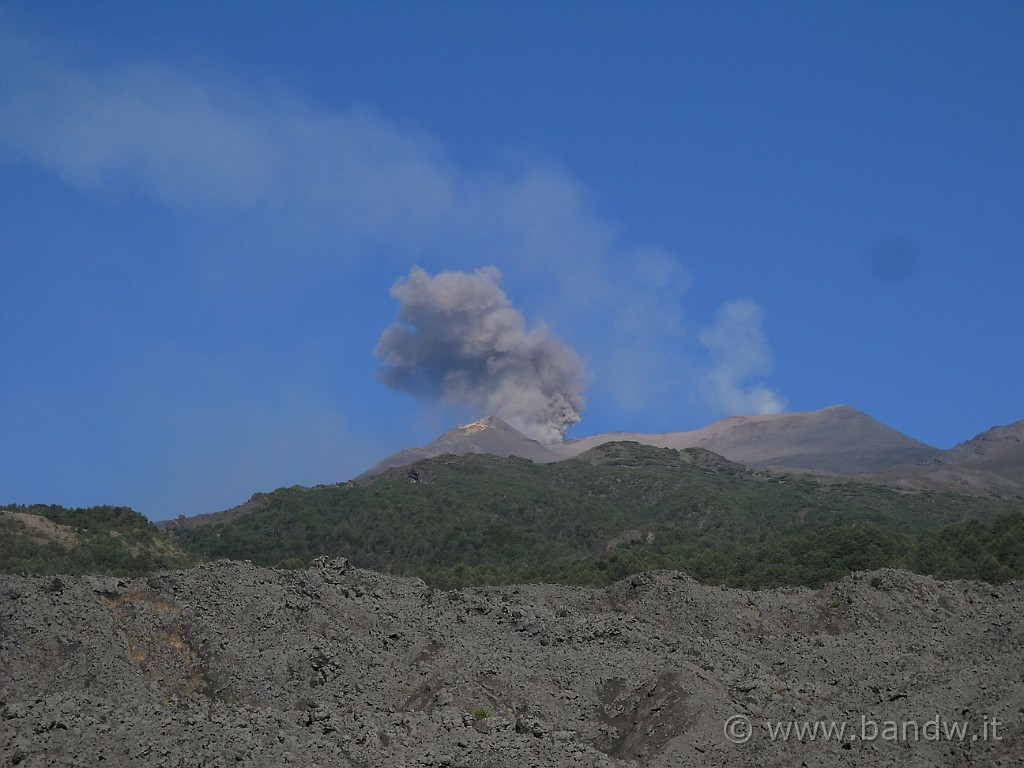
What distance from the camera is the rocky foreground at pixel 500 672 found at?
841 inches

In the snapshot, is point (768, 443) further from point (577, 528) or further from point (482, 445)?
point (577, 528)

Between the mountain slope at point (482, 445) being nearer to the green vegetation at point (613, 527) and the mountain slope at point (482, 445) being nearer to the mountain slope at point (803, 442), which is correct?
the mountain slope at point (803, 442)

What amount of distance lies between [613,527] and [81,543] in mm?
37717

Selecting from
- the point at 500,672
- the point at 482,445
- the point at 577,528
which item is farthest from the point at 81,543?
the point at 482,445

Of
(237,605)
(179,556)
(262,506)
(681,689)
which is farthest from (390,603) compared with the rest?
(262,506)

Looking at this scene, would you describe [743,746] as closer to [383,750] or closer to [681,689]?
[681,689]

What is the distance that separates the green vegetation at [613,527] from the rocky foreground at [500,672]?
12.9 m

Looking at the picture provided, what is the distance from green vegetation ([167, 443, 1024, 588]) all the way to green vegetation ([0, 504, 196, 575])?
738cm

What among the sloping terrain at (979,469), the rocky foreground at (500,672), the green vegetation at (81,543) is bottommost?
the rocky foreground at (500,672)

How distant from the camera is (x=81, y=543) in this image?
5706 centimetres

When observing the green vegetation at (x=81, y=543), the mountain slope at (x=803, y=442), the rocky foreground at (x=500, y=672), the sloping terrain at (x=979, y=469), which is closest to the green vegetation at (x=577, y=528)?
the green vegetation at (x=81, y=543)

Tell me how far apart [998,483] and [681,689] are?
102 m

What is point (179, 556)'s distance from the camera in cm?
5853

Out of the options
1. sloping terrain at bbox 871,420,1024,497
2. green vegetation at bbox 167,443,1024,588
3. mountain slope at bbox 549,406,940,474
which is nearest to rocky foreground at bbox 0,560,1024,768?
green vegetation at bbox 167,443,1024,588
